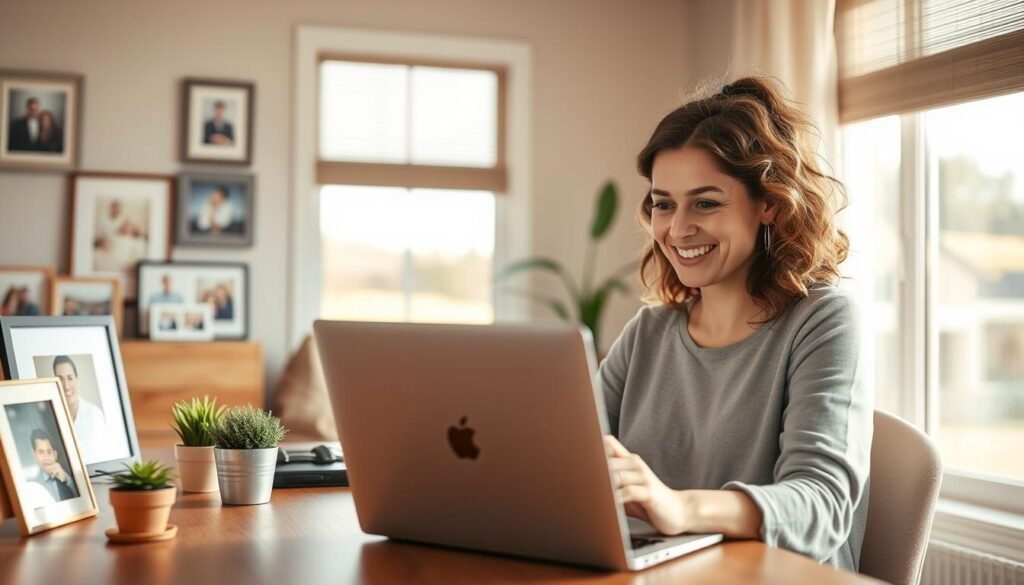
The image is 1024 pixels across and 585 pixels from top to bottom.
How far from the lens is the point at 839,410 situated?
143cm

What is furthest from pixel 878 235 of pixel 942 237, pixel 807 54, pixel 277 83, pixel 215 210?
pixel 215 210

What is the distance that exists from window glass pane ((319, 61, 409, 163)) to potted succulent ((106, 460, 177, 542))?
3.19 meters

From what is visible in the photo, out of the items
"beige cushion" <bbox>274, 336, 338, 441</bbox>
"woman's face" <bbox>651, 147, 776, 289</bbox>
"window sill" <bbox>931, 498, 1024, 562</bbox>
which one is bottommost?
"window sill" <bbox>931, 498, 1024, 562</bbox>

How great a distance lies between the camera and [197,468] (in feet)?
5.20

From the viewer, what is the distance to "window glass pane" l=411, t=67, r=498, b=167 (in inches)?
175

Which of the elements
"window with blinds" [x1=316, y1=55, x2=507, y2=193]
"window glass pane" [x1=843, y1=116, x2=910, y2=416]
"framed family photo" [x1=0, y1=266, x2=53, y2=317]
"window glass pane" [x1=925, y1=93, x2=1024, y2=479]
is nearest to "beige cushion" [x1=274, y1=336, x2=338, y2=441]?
"window with blinds" [x1=316, y1=55, x2=507, y2=193]

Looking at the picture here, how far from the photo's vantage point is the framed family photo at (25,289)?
12.7 ft

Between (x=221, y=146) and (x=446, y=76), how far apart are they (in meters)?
1.00

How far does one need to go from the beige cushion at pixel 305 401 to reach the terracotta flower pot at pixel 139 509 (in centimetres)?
245

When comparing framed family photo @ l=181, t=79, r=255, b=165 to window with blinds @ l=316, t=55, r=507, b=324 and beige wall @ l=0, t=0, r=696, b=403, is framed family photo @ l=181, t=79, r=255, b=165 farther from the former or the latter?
window with blinds @ l=316, t=55, r=507, b=324

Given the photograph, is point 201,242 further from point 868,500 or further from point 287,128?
point 868,500

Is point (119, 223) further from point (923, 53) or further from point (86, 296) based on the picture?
point (923, 53)

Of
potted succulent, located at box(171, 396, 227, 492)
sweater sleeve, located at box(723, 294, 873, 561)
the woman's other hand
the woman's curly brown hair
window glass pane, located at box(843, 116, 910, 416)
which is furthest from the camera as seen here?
window glass pane, located at box(843, 116, 910, 416)

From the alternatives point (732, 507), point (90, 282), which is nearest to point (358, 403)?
point (732, 507)
